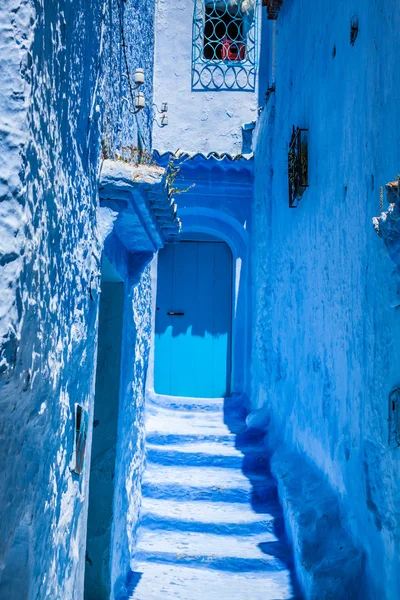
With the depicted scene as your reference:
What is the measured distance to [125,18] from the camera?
4262mm

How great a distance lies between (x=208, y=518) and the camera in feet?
19.2

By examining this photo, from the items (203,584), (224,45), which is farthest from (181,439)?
(224,45)

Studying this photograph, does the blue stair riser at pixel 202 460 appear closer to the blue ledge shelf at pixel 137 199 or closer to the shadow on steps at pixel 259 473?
the shadow on steps at pixel 259 473

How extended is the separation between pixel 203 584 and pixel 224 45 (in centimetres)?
748

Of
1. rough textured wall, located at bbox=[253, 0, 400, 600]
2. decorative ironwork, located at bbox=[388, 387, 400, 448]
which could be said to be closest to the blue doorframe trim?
rough textured wall, located at bbox=[253, 0, 400, 600]

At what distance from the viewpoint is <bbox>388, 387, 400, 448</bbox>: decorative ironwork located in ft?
11.3

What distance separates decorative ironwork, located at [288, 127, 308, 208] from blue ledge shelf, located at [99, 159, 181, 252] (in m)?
2.10

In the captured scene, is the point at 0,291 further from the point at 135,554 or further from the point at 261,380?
the point at 261,380

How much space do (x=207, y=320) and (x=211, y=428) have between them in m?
1.96

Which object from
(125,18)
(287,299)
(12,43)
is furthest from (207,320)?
(12,43)

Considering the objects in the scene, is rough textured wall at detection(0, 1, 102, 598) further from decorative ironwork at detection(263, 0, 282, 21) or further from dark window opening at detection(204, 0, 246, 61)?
dark window opening at detection(204, 0, 246, 61)

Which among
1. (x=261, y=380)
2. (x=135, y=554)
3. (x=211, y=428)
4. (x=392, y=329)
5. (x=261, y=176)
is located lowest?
(x=135, y=554)

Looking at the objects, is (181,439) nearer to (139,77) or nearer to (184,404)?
(184,404)

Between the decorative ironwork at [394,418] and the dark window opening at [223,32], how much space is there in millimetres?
7188
